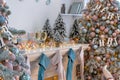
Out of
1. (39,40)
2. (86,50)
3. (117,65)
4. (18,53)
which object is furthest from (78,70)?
(18,53)

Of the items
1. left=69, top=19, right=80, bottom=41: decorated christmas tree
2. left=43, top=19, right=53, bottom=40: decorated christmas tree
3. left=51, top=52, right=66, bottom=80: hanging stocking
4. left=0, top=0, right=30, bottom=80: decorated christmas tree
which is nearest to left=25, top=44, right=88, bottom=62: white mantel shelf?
left=51, top=52, right=66, bottom=80: hanging stocking

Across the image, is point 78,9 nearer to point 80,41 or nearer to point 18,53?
point 80,41

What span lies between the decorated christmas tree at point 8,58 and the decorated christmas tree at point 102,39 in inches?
108

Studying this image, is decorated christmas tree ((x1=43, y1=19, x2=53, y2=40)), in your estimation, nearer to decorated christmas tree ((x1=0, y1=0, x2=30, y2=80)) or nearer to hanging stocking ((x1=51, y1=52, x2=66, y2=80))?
hanging stocking ((x1=51, y1=52, x2=66, y2=80))

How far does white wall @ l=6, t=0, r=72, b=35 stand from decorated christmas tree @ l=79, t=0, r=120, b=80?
71 centimetres

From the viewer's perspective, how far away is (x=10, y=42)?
1942 mm

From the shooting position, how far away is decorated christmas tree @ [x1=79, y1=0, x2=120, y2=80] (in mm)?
4477

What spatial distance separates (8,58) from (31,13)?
231cm

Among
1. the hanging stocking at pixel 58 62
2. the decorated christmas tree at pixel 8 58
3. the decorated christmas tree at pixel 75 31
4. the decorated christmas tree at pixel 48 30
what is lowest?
the hanging stocking at pixel 58 62

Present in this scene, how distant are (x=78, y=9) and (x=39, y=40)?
1.68 meters

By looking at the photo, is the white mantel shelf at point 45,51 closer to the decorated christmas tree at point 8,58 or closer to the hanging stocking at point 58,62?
the hanging stocking at point 58,62

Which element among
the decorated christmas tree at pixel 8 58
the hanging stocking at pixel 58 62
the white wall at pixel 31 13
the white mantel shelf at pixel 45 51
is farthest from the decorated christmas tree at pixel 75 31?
the decorated christmas tree at pixel 8 58

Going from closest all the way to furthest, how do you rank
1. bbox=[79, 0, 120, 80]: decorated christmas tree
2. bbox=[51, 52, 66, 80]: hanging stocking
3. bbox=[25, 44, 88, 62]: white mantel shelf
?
1. bbox=[25, 44, 88, 62]: white mantel shelf
2. bbox=[51, 52, 66, 80]: hanging stocking
3. bbox=[79, 0, 120, 80]: decorated christmas tree

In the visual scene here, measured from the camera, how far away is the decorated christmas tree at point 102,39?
4.48m
